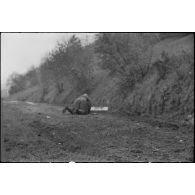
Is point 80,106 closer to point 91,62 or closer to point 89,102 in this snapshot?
point 89,102

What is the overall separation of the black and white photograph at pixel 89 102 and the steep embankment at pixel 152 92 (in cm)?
3

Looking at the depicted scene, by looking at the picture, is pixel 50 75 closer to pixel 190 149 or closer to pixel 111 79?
pixel 111 79

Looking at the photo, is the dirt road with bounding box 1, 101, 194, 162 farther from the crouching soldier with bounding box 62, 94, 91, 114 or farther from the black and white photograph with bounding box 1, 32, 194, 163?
the crouching soldier with bounding box 62, 94, 91, 114

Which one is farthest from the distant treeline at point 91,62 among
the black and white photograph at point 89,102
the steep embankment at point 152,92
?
the steep embankment at point 152,92

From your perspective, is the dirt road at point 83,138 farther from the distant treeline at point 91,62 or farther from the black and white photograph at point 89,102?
the distant treeline at point 91,62

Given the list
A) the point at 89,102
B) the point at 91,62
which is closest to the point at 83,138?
the point at 89,102

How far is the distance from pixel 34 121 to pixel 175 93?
13.9 ft

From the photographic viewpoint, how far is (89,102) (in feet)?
27.5

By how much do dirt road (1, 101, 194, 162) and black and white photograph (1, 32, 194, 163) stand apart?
21 millimetres

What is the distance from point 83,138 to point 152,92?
10.5 ft

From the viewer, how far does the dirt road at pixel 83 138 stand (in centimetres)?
736

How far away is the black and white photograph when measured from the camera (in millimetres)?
7465

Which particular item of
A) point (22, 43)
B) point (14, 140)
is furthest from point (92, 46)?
point (14, 140)

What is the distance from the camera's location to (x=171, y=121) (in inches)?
348
